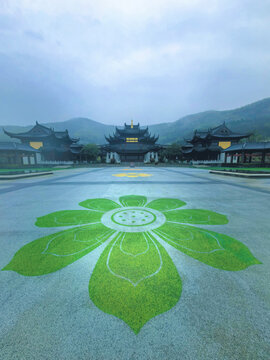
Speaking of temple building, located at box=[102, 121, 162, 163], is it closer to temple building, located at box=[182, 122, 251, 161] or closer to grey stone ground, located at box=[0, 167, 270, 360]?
temple building, located at box=[182, 122, 251, 161]

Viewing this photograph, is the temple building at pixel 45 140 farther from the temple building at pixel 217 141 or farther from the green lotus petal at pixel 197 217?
the green lotus petal at pixel 197 217

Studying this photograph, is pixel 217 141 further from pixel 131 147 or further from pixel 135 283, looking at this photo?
pixel 135 283

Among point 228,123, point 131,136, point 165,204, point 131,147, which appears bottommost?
point 165,204

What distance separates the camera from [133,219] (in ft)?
12.2

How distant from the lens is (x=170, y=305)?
5.03 feet

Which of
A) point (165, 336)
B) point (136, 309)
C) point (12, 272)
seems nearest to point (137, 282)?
point (136, 309)

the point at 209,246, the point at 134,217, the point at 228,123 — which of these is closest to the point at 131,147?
the point at 134,217

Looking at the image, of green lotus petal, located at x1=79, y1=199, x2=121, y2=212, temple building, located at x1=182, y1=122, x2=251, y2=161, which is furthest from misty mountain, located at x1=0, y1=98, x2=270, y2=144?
green lotus petal, located at x1=79, y1=199, x2=121, y2=212

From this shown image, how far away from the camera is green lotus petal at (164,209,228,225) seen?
365 centimetres

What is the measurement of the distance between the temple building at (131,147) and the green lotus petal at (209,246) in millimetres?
36748

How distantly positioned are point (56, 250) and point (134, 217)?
6.27 feet

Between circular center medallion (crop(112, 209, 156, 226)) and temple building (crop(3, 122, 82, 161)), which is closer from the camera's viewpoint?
circular center medallion (crop(112, 209, 156, 226))

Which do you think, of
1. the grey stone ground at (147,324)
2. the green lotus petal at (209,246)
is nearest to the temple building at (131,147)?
the green lotus petal at (209,246)

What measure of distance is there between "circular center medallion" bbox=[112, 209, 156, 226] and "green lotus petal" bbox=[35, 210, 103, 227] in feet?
1.69
